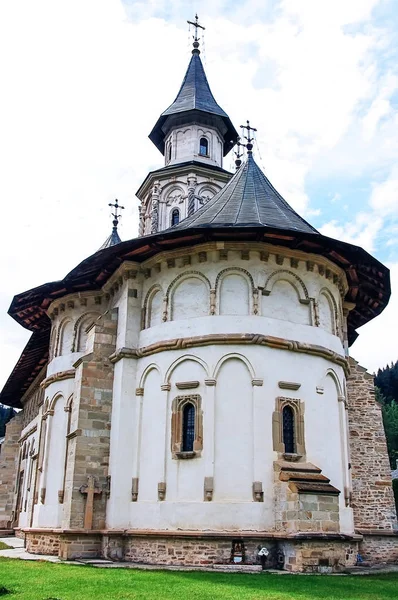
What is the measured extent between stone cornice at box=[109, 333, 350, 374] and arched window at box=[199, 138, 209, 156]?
13796 millimetres

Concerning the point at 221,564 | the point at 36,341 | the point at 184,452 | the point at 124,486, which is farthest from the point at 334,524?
the point at 36,341

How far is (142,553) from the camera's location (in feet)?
47.8

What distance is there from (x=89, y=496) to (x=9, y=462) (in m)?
19.6

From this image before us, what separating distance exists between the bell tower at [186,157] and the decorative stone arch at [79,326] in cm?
796

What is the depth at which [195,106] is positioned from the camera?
28406 millimetres

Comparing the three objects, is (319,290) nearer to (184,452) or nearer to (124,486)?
(184,452)

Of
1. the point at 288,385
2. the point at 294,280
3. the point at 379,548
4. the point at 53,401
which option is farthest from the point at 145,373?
the point at 379,548

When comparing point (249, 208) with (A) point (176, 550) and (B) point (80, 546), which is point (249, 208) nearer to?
(A) point (176, 550)

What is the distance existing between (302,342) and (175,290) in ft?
11.4

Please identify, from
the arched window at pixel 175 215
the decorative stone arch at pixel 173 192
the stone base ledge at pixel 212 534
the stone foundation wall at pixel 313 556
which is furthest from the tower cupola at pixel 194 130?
the stone foundation wall at pixel 313 556

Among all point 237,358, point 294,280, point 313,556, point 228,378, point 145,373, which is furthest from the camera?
point 294,280

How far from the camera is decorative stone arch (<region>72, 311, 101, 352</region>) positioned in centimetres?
1980

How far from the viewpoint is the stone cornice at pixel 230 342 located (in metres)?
15.2

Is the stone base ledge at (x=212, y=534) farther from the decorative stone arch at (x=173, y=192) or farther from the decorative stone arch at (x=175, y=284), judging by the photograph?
the decorative stone arch at (x=173, y=192)
